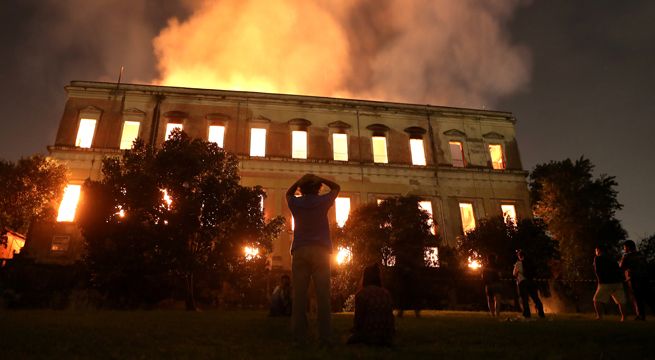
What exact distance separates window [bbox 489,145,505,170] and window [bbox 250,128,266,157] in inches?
675

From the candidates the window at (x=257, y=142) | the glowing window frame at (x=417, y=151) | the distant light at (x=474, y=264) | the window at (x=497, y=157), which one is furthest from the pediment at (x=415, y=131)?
the distant light at (x=474, y=264)

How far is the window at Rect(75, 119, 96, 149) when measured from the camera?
90.1 ft

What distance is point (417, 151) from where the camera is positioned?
31172 mm

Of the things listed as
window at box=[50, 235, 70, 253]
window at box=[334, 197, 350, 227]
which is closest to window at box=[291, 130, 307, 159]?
window at box=[334, 197, 350, 227]

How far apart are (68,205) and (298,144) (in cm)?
1495

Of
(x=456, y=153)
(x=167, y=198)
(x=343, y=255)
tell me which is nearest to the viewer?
(x=167, y=198)

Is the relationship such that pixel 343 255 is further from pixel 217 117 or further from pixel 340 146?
pixel 217 117

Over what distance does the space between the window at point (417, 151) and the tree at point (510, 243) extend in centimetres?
876

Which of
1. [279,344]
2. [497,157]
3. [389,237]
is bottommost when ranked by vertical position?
[279,344]

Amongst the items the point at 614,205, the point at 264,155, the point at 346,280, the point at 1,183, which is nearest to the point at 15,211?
the point at 1,183

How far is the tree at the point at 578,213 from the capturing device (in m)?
26.0

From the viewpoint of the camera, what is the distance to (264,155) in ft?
94.6

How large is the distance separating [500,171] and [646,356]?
89.0ft

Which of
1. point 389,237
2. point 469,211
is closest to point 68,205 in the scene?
point 389,237
